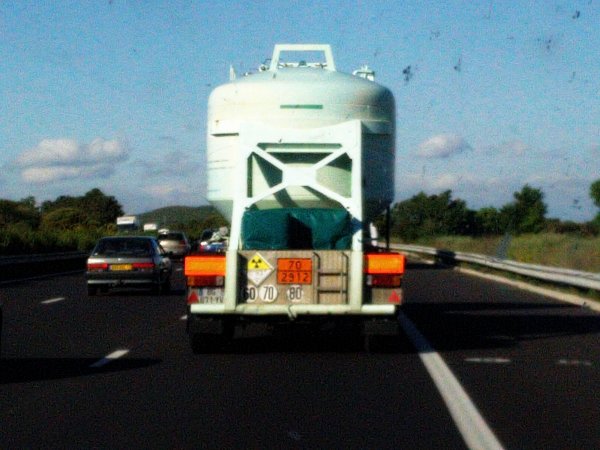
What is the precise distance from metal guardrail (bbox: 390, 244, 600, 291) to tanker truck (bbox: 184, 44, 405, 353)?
10026 mm

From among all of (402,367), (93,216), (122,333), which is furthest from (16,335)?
(93,216)

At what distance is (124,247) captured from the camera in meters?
31.5

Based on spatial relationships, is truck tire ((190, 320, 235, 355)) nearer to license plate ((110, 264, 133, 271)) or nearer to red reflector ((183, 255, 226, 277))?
red reflector ((183, 255, 226, 277))

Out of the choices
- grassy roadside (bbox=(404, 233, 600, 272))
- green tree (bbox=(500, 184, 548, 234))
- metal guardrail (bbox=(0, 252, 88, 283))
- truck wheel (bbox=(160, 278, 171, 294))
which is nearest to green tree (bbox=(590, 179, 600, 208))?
green tree (bbox=(500, 184, 548, 234))

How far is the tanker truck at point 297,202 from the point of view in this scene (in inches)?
602

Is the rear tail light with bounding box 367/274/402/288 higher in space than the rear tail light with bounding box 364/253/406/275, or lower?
lower

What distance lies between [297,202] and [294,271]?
1695 millimetres

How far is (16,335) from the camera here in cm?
1862

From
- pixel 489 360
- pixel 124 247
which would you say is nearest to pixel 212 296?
pixel 489 360

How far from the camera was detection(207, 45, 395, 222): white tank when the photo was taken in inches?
643

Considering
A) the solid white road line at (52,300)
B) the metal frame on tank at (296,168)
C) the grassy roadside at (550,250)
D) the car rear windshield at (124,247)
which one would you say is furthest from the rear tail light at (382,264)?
the grassy roadside at (550,250)

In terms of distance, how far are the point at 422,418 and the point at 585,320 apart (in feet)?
39.8

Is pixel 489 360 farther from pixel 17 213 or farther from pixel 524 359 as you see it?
pixel 17 213

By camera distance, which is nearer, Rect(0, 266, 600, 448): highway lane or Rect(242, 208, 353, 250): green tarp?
Rect(0, 266, 600, 448): highway lane
